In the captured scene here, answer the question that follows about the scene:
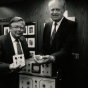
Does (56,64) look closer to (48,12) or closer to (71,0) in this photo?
(48,12)

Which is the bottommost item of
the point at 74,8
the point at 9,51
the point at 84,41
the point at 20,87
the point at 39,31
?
the point at 20,87

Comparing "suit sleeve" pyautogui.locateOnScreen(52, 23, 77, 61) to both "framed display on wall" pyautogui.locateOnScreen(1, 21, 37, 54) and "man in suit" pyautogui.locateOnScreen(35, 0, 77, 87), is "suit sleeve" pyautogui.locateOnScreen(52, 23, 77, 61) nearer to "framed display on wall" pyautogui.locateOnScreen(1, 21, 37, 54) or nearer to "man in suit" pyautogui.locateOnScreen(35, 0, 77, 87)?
"man in suit" pyautogui.locateOnScreen(35, 0, 77, 87)

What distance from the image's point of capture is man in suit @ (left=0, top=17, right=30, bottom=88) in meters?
2.13

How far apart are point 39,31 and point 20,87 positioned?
3.20 feet

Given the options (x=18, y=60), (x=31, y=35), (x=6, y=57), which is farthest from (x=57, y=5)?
(x=6, y=57)

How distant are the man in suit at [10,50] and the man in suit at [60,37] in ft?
1.48

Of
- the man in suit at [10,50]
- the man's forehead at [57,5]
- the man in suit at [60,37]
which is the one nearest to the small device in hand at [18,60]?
the man in suit at [10,50]

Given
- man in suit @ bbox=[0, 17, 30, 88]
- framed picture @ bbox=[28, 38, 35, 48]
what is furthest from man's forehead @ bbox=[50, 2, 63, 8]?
framed picture @ bbox=[28, 38, 35, 48]

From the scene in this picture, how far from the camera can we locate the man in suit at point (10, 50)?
213 centimetres

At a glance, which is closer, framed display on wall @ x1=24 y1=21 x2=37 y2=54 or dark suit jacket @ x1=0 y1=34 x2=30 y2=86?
dark suit jacket @ x1=0 y1=34 x2=30 y2=86

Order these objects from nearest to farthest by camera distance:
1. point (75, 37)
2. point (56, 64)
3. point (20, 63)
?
point (20, 63)
point (56, 64)
point (75, 37)

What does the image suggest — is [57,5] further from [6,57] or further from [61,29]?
[6,57]

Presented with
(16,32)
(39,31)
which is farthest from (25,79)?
(39,31)

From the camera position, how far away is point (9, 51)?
220cm
